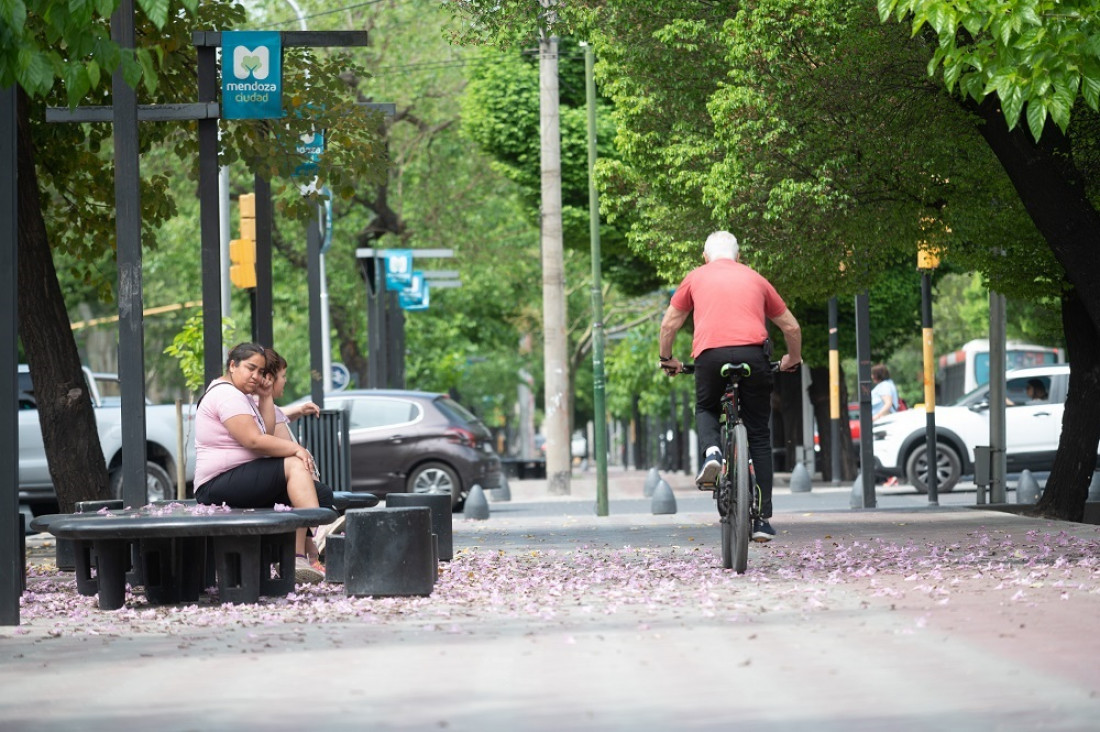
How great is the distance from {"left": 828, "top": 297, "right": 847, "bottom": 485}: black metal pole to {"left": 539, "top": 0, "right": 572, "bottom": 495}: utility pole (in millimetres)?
4096

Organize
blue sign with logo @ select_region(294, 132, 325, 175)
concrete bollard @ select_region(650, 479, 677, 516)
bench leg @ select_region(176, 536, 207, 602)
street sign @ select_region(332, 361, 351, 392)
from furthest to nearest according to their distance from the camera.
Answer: street sign @ select_region(332, 361, 351, 392)
concrete bollard @ select_region(650, 479, 677, 516)
blue sign with logo @ select_region(294, 132, 325, 175)
bench leg @ select_region(176, 536, 207, 602)

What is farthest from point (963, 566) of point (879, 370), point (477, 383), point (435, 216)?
point (477, 383)

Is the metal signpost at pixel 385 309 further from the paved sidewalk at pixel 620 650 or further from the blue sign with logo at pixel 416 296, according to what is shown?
the paved sidewalk at pixel 620 650

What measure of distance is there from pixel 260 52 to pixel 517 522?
6339mm

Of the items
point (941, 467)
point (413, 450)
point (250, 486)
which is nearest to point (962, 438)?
point (941, 467)

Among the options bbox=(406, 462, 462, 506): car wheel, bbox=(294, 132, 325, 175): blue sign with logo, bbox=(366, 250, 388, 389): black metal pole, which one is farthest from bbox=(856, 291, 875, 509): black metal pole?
bbox=(366, 250, 388, 389): black metal pole

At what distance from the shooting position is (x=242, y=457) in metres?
10.7

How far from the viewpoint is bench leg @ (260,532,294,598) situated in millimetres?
10383

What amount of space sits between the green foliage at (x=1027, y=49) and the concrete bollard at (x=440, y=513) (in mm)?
4829

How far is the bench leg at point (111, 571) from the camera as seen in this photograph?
32.9 feet

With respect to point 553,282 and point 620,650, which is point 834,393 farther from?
point 620,650

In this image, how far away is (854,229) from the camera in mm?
17453

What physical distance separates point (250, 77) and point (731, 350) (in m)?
5.66

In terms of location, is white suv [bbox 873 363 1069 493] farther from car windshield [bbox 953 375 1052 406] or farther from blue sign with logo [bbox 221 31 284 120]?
blue sign with logo [bbox 221 31 284 120]
